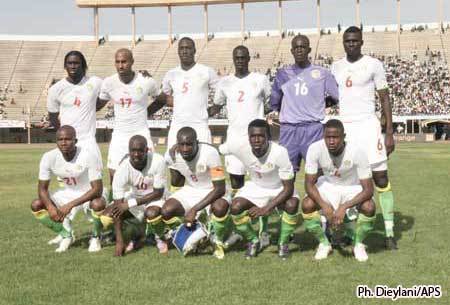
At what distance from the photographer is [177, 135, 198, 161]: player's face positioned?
6.40 meters

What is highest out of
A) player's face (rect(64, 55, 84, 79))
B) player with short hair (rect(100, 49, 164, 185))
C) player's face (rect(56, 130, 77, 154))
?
player's face (rect(64, 55, 84, 79))

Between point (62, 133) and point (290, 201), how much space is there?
264 cm

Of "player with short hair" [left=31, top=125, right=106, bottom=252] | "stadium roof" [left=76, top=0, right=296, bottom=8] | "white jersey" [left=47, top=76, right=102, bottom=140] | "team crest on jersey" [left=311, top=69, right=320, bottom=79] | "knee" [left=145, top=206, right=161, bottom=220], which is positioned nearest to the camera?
"knee" [left=145, top=206, right=161, bottom=220]

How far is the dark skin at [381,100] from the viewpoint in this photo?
6.79m

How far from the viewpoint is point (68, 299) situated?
4887 mm

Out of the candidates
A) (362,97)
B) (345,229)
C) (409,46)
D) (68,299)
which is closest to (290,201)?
(345,229)

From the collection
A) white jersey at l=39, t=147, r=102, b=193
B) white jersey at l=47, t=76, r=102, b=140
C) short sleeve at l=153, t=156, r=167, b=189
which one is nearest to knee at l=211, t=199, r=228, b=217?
short sleeve at l=153, t=156, r=167, b=189

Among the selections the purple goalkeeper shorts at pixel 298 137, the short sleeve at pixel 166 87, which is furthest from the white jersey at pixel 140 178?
the purple goalkeeper shorts at pixel 298 137

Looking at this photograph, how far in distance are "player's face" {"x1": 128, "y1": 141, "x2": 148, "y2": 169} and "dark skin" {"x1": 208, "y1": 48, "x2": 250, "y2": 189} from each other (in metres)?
1.35

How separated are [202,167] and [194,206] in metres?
0.44

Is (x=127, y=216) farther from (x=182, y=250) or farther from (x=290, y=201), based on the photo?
(x=290, y=201)

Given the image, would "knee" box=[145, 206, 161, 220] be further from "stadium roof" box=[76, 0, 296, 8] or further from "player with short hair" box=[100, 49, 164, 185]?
"stadium roof" box=[76, 0, 296, 8]

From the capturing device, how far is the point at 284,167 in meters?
6.38

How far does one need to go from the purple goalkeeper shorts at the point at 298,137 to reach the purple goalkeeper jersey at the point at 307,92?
7 cm
